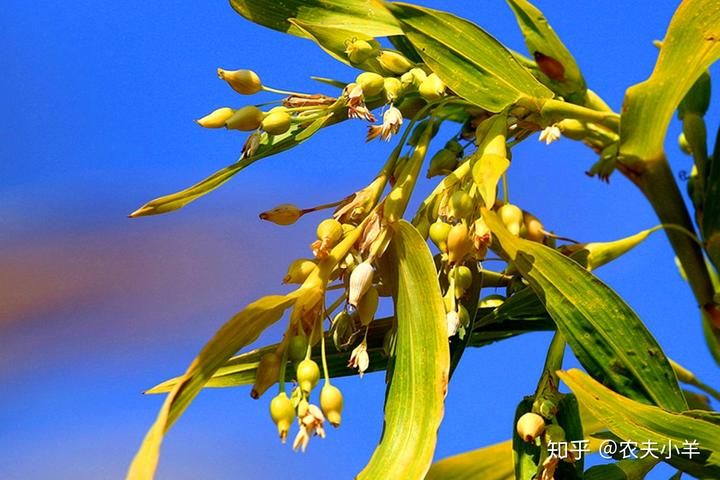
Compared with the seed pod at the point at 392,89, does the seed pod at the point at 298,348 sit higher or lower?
lower

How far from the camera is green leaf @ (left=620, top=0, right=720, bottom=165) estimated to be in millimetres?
991

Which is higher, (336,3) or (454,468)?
(336,3)

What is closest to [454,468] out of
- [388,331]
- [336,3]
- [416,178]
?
[388,331]

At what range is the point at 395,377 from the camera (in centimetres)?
89

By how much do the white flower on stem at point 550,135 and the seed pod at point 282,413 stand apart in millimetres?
366

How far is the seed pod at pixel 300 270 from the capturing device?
0.86 m

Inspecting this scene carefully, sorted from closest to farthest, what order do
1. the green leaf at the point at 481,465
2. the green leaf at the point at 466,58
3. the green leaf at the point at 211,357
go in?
the green leaf at the point at 211,357
the green leaf at the point at 466,58
the green leaf at the point at 481,465

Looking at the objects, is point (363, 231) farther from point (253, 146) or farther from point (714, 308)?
point (714, 308)

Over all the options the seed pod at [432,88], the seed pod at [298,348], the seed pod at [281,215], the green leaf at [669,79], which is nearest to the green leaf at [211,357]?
the seed pod at [298,348]

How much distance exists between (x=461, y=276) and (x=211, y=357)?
9.0 inches

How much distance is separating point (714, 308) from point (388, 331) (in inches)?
17.7

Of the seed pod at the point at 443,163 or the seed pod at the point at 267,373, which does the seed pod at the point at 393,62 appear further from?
the seed pod at the point at 267,373

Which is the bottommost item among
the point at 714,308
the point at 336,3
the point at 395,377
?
the point at 395,377

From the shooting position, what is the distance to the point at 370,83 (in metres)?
0.91
